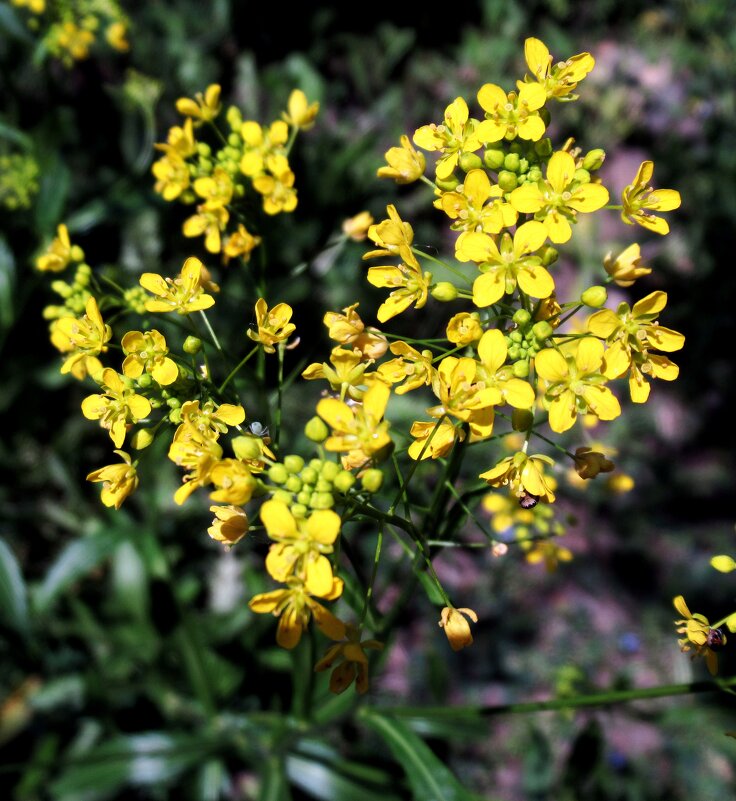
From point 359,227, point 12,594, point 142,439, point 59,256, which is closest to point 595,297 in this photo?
point 359,227

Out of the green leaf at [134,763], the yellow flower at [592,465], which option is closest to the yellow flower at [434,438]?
the yellow flower at [592,465]

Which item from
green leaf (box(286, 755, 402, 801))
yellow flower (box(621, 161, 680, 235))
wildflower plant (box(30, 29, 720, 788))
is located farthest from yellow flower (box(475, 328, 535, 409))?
green leaf (box(286, 755, 402, 801))

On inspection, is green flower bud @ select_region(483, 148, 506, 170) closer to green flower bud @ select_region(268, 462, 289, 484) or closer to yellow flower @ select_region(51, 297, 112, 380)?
green flower bud @ select_region(268, 462, 289, 484)

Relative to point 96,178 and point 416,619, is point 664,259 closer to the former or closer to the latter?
point 416,619

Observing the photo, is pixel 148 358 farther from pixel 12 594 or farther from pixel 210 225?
pixel 12 594

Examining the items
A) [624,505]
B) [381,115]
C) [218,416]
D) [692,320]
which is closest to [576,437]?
[624,505]

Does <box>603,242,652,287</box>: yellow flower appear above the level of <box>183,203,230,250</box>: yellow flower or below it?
below

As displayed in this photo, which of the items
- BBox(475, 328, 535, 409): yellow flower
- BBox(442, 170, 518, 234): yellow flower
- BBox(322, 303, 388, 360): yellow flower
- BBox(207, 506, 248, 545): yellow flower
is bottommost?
BBox(207, 506, 248, 545): yellow flower

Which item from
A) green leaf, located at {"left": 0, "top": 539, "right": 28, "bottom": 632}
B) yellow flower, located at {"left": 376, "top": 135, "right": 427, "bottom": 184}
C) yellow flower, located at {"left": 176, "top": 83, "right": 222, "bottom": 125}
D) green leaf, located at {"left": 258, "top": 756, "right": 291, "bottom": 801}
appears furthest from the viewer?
green leaf, located at {"left": 0, "top": 539, "right": 28, "bottom": 632}

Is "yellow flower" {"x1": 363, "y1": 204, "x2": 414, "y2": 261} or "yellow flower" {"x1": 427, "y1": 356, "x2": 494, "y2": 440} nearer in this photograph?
"yellow flower" {"x1": 427, "y1": 356, "x2": 494, "y2": 440}
